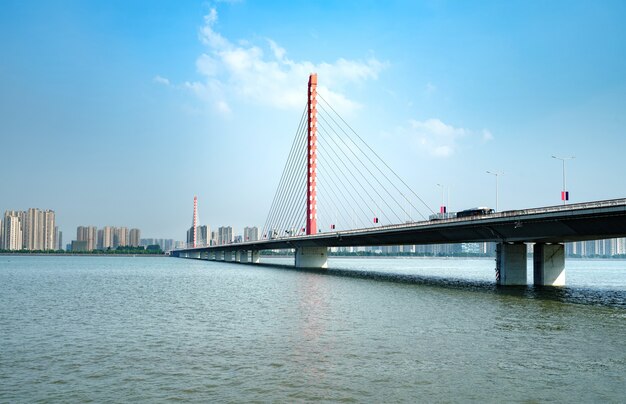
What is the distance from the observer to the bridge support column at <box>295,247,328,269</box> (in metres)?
122

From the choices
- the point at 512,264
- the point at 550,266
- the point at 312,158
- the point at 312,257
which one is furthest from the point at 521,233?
the point at 312,257

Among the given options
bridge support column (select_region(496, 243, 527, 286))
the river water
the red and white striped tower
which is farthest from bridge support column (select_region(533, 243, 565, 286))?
the red and white striped tower

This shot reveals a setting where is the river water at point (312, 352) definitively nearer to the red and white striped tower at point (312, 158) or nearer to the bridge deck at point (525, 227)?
the bridge deck at point (525, 227)

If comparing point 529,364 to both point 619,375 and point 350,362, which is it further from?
point 350,362

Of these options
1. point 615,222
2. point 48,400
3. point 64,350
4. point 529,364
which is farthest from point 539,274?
point 48,400

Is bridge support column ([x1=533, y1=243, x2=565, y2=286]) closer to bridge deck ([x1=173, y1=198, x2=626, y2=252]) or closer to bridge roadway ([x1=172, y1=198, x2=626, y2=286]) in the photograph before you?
bridge roadway ([x1=172, y1=198, x2=626, y2=286])

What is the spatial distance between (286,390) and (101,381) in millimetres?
6191

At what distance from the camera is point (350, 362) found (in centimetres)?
2248

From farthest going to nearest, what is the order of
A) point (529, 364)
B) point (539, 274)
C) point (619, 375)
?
point (539, 274) < point (529, 364) < point (619, 375)

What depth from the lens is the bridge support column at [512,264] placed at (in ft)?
218

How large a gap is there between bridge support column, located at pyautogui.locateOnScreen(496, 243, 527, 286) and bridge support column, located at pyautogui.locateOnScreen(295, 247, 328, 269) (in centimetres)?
5852

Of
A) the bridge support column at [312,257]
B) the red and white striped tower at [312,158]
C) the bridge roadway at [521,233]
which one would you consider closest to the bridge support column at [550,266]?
the bridge roadway at [521,233]

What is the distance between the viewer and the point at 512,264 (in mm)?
66812

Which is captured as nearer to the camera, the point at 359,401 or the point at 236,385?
the point at 359,401
